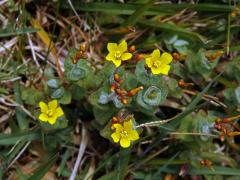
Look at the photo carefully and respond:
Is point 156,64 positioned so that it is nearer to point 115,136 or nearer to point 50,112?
point 115,136

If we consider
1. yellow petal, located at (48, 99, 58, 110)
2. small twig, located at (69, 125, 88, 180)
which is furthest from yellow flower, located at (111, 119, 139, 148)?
small twig, located at (69, 125, 88, 180)

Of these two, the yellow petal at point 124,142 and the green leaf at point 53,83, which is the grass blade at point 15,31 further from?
the yellow petal at point 124,142

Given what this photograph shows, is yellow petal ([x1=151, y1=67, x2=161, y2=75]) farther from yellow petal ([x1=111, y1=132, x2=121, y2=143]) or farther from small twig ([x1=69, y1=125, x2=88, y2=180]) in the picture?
small twig ([x1=69, y1=125, x2=88, y2=180])

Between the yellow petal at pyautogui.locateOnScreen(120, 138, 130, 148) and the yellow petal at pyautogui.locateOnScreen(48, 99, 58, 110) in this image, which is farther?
the yellow petal at pyautogui.locateOnScreen(48, 99, 58, 110)

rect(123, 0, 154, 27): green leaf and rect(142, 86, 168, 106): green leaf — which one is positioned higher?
rect(123, 0, 154, 27): green leaf

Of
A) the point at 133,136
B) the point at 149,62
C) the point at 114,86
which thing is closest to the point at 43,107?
the point at 114,86

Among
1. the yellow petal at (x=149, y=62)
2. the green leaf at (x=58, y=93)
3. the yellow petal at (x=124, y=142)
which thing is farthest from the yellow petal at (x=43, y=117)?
the yellow petal at (x=149, y=62)
